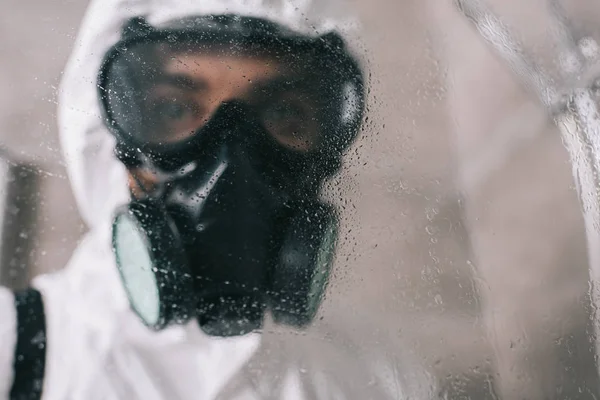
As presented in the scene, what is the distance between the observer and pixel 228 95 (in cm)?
52

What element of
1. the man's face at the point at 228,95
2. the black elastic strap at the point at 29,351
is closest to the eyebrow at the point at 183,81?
the man's face at the point at 228,95

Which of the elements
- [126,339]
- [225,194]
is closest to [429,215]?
[225,194]

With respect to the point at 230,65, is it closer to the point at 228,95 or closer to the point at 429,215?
the point at 228,95

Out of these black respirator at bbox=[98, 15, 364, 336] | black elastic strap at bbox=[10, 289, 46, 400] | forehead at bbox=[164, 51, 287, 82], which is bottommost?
black elastic strap at bbox=[10, 289, 46, 400]

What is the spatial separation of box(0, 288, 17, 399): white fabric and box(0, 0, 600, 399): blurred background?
0.06 ft

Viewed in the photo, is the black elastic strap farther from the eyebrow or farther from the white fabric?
the eyebrow

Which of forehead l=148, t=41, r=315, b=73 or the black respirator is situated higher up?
forehead l=148, t=41, r=315, b=73

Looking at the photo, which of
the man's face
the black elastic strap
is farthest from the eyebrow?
the black elastic strap

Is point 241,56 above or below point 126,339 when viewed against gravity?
above

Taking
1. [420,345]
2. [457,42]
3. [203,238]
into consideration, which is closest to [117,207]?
[203,238]

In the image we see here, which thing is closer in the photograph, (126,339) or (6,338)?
(6,338)

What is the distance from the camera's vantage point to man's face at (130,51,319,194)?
491mm

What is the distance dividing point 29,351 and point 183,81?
0.88ft

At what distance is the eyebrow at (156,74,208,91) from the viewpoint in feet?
1.60
